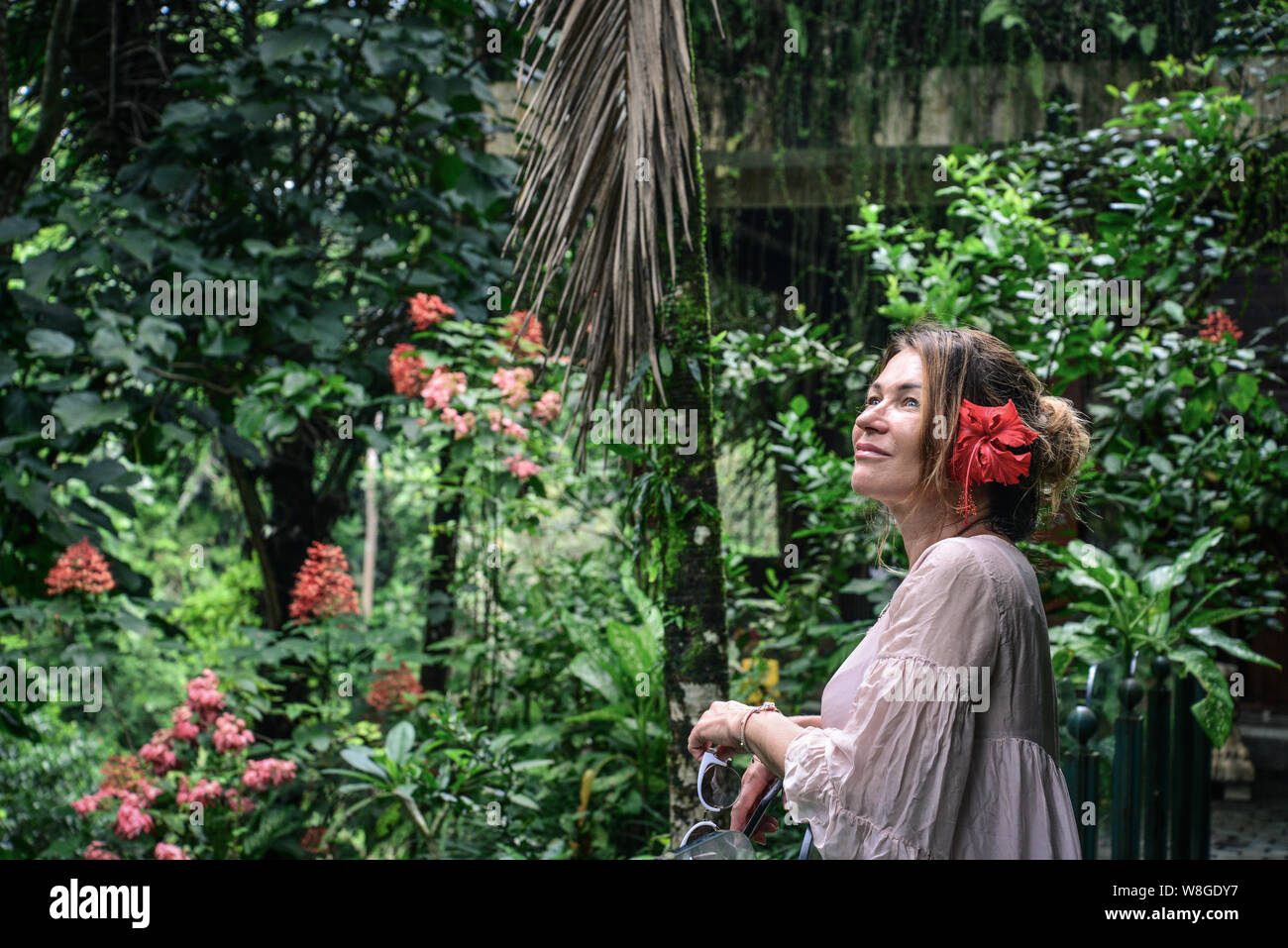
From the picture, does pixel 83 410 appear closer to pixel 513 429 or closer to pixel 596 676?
pixel 513 429

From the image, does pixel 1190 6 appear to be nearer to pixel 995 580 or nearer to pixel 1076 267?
pixel 1076 267

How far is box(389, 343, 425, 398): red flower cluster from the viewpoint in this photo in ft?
12.2

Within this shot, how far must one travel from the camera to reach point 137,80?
4863 mm

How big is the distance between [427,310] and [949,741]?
293 cm

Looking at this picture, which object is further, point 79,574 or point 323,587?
point 323,587

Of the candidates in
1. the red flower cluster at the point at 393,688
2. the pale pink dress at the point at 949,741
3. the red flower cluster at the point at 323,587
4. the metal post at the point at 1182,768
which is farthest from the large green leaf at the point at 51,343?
the metal post at the point at 1182,768

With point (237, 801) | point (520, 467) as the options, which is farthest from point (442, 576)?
point (237, 801)

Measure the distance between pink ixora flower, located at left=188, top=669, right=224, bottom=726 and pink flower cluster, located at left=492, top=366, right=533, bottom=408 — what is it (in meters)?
Answer: 1.35

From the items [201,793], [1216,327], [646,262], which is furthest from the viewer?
[1216,327]

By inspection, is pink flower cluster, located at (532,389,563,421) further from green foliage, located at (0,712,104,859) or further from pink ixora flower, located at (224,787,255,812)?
green foliage, located at (0,712,104,859)

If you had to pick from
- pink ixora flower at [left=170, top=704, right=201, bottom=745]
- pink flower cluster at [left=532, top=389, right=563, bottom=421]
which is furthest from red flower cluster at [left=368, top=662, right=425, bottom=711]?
pink flower cluster at [left=532, top=389, right=563, bottom=421]

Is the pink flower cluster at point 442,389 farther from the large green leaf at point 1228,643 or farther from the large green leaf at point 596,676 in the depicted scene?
the large green leaf at point 1228,643

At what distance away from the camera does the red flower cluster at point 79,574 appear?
11.1 ft

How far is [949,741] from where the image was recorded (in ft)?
3.90
